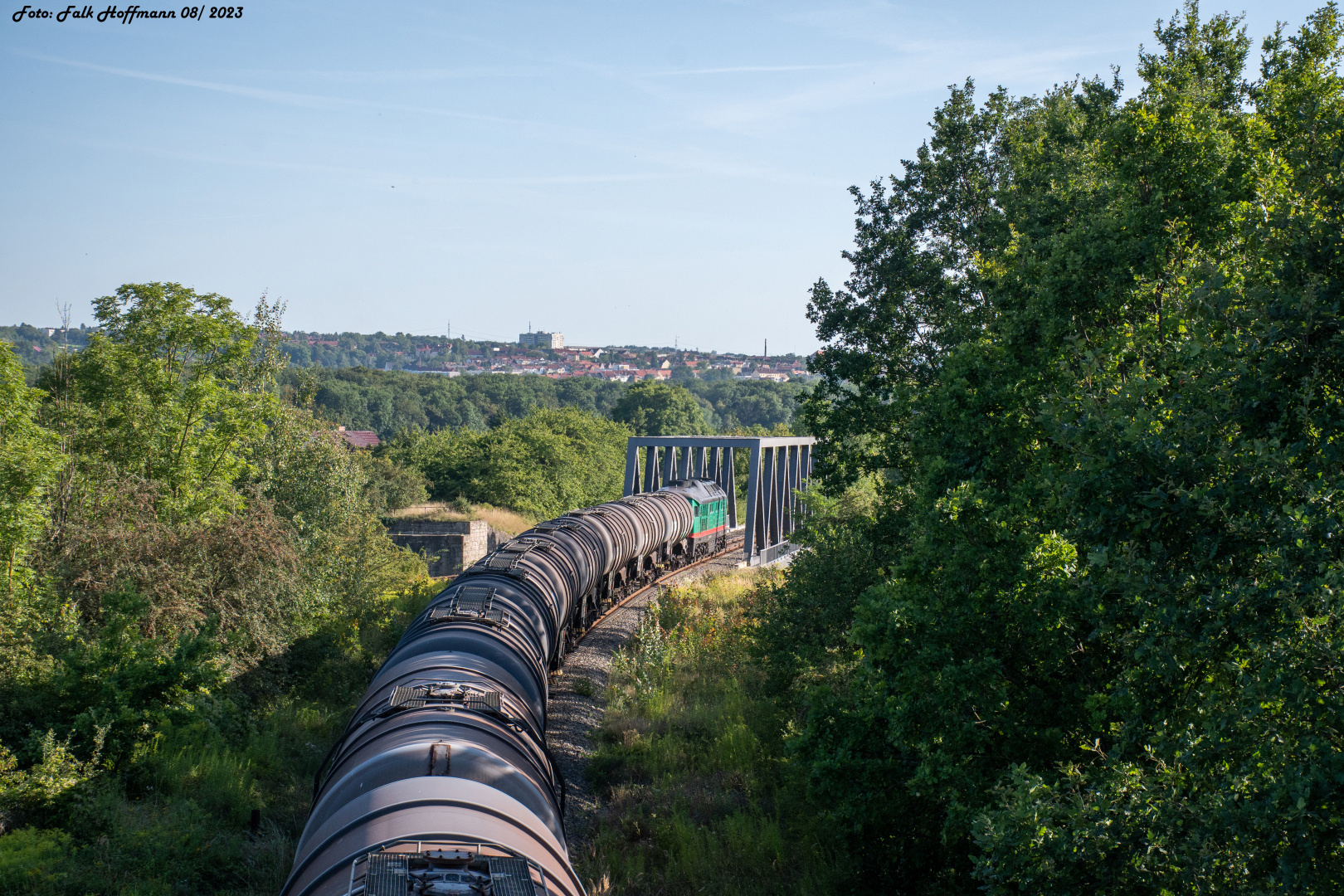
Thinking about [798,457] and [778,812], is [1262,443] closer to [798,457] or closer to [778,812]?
[778,812]

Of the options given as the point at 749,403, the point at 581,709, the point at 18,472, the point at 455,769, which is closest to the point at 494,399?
the point at 749,403

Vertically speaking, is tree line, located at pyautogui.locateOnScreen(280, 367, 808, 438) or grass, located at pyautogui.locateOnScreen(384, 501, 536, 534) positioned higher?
tree line, located at pyautogui.locateOnScreen(280, 367, 808, 438)

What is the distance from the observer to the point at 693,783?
15.0m

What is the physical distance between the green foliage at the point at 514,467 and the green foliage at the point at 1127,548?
4274cm

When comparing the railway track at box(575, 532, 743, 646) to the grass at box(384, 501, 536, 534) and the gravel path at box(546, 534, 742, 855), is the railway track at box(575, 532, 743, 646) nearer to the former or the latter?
the gravel path at box(546, 534, 742, 855)

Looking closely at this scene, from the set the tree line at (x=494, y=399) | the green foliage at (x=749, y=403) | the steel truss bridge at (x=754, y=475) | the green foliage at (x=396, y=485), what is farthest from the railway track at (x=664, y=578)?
the green foliage at (x=749, y=403)

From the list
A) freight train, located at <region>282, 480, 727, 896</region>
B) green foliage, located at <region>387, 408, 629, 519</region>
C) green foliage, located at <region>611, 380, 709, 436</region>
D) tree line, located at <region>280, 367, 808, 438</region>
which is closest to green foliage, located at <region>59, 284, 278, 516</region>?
freight train, located at <region>282, 480, 727, 896</region>

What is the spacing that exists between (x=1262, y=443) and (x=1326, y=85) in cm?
688

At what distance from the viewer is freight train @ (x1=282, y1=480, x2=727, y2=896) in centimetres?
628

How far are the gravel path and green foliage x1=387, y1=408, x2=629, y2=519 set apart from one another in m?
31.0

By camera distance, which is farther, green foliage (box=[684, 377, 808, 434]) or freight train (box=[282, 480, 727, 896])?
green foliage (box=[684, 377, 808, 434])

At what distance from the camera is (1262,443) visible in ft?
18.8

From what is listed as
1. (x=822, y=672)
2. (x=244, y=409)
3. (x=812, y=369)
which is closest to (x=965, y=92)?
(x=812, y=369)

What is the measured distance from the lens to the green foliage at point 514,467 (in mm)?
58094
